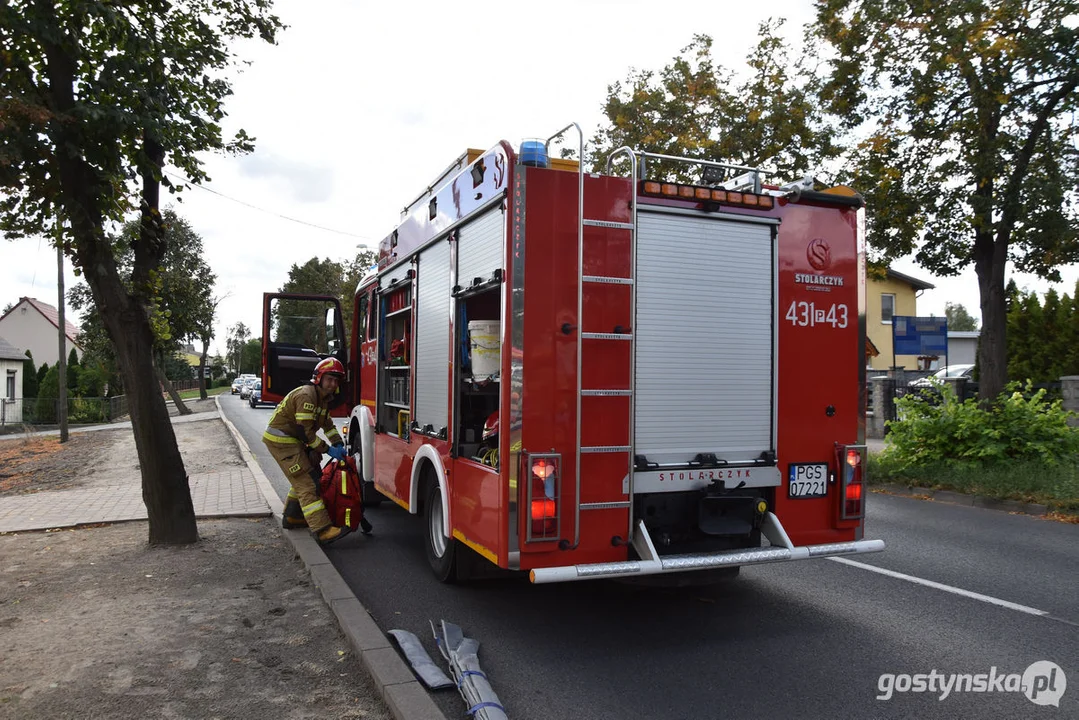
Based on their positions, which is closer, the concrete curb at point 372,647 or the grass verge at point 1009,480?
the concrete curb at point 372,647

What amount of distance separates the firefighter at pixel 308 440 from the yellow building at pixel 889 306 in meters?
35.2

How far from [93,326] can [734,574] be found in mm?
33659

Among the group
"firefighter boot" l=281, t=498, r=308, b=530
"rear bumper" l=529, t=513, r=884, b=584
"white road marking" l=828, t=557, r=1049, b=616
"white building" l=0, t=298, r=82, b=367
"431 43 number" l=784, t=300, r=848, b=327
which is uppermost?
"white building" l=0, t=298, r=82, b=367

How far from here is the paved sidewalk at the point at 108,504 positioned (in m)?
8.30

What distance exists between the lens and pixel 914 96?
12180 millimetres

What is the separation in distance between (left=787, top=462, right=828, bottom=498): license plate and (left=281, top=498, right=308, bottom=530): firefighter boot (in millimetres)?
4669

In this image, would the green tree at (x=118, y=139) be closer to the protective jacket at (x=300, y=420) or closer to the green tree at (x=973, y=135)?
the protective jacket at (x=300, y=420)

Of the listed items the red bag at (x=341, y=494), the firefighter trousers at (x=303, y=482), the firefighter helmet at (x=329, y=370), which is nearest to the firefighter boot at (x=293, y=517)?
the firefighter trousers at (x=303, y=482)

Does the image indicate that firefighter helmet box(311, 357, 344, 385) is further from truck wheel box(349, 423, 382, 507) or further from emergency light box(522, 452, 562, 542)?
emergency light box(522, 452, 562, 542)

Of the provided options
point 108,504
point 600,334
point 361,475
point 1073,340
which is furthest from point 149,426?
point 1073,340

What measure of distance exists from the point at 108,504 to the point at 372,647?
674 cm

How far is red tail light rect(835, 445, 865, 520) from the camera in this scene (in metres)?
5.13

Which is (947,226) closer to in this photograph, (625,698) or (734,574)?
(734,574)

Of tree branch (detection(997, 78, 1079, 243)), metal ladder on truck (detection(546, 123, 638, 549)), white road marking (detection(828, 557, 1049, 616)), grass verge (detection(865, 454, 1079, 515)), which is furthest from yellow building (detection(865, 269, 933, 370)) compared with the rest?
metal ladder on truck (detection(546, 123, 638, 549))
